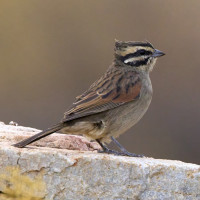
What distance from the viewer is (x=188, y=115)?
13828mm

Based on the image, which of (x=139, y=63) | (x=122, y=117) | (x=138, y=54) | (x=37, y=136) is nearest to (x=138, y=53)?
(x=138, y=54)

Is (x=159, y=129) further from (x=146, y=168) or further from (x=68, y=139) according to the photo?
(x=146, y=168)

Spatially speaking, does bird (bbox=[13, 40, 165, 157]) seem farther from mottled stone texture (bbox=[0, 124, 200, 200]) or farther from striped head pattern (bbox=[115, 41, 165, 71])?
mottled stone texture (bbox=[0, 124, 200, 200])

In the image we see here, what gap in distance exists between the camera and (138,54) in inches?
373

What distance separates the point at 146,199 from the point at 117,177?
0.36 meters

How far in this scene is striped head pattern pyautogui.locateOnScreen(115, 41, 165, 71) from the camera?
9.41 meters

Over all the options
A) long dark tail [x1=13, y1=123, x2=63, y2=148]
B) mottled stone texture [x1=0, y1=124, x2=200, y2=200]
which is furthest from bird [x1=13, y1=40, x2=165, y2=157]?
mottled stone texture [x1=0, y1=124, x2=200, y2=200]

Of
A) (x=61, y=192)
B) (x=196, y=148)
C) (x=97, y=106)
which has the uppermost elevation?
(x=97, y=106)

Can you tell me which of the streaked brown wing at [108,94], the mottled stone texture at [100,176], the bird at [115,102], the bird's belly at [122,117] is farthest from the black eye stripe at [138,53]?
the mottled stone texture at [100,176]

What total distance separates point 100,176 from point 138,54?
230 cm

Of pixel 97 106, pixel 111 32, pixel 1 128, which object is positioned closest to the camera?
pixel 97 106

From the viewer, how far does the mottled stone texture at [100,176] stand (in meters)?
7.62

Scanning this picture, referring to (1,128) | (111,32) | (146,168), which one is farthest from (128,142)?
(146,168)

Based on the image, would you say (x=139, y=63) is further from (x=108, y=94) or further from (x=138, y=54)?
(x=108, y=94)
